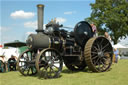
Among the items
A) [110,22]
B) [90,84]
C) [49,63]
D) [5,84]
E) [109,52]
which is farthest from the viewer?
[110,22]

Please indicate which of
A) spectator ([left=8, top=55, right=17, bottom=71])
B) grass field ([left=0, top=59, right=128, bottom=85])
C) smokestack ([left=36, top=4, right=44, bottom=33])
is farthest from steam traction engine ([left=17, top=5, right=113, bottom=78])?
spectator ([left=8, top=55, right=17, bottom=71])

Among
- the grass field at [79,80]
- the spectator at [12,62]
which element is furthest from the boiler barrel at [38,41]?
the spectator at [12,62]

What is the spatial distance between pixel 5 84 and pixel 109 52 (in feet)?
16.2

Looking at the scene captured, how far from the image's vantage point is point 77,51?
25.0ft

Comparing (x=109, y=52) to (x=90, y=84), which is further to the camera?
(x=109, y=52)

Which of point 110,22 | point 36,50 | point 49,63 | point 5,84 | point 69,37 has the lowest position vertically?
point 5,84

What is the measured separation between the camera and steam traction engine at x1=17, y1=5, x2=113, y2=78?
6.67m

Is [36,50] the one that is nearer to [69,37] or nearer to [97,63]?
[69,37]

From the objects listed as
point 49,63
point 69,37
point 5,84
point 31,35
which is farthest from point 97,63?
point 5,84

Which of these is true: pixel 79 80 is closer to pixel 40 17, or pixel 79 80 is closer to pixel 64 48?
pixel 64 48

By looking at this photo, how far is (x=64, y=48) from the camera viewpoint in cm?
730

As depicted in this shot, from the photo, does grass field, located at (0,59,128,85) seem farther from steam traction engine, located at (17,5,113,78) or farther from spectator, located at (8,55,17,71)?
spectator, located at (8,55,17,71)

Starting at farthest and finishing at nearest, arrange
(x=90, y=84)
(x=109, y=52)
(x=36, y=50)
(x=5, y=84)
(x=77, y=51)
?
(x=109, y=52), (x=77, y=51), (x=36, y=50), (x=5, y=84), (x=90, y=84)

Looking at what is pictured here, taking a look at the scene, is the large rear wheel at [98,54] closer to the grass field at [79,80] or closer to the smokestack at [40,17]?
the grass field at [79,80]
